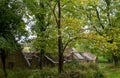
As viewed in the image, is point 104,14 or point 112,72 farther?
point 104,14

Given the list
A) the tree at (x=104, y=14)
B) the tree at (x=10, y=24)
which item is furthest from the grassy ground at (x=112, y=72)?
the tree at (x=10, y=24)

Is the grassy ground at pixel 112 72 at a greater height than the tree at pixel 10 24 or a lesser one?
lesser

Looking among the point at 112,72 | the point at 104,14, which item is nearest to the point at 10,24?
the point at 112,72

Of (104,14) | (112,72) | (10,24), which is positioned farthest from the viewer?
(104,14)

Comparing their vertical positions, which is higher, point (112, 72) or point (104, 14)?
point (104, 14)

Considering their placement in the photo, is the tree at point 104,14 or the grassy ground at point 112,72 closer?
the grassy ground at point 112,72

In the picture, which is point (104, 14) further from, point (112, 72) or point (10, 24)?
point (10, 24)

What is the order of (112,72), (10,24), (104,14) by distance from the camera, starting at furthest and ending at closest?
(104,14) < (112,72) < (10,24)

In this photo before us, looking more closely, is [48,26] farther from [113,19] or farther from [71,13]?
[113,19]

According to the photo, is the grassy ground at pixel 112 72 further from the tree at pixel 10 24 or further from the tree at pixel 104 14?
the tree at pixel 10 24

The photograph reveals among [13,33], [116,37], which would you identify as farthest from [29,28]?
[116,37]

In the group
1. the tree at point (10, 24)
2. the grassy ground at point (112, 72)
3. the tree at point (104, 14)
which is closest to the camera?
the tree at point (10, 24)

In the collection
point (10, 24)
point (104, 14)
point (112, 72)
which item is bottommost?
point (112, 72)

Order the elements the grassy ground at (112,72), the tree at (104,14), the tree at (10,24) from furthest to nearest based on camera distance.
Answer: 1. the tree at (104,14)
2. the grassy ground at (112,72)
3. the tree at (10,24)
